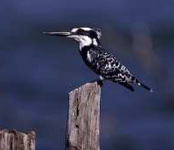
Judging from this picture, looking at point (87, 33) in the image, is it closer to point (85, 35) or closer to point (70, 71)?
point (85, 35)

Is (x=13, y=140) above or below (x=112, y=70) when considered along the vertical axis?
below

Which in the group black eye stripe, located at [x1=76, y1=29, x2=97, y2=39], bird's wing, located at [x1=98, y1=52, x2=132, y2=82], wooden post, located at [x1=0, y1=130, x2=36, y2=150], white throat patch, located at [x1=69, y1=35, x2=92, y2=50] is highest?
black eye stripe, located at [x1=76, y1=29, x2=97, y2=39]

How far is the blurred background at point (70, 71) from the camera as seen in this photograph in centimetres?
1019

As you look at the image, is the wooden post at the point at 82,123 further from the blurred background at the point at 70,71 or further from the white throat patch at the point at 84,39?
the white throat patch at the point at 84,39

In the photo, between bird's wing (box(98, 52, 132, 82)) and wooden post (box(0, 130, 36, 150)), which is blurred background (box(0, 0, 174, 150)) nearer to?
bird's wing (box(98, 52, 132, 82))

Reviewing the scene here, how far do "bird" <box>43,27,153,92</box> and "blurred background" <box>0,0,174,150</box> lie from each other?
0.42ft

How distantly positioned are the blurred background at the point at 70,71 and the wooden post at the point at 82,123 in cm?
95

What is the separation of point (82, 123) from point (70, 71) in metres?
6.24

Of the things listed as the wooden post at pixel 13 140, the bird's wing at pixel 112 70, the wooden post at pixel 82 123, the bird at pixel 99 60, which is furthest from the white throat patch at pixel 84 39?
the wooden post at pixel 13 140

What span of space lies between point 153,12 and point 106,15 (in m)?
0.73

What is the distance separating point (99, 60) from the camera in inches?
299

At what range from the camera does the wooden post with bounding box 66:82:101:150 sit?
Answer: 5648 mm

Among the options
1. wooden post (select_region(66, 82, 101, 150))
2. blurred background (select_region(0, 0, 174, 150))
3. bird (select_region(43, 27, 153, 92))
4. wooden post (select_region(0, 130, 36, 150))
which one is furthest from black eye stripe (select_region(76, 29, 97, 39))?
wooden post (select_region(0, 130, 36, 150))

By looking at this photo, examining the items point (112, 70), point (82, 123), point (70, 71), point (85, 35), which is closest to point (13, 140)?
point (82, 123)
